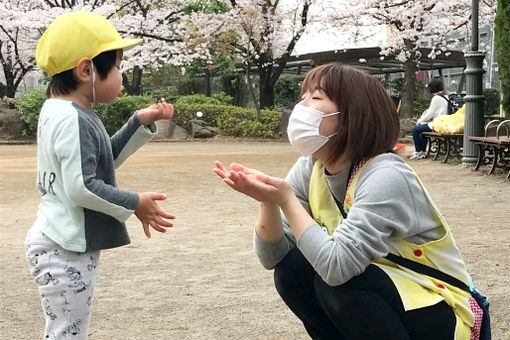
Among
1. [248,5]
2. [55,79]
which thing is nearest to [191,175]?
[55,79]

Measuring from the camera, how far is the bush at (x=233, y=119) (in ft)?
66.1

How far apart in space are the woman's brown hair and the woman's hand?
0.25 m

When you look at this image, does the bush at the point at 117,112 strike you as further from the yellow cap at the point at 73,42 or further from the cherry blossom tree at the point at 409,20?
the yellow cap at the point at 73,42

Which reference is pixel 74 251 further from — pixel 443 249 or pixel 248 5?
pixel 248 5

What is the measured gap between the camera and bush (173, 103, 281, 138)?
20.1 meters

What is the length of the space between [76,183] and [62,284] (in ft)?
1.09

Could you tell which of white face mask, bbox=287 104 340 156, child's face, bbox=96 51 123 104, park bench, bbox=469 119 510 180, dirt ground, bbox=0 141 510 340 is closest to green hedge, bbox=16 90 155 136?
dirt ground, bbox=0 141 510 340

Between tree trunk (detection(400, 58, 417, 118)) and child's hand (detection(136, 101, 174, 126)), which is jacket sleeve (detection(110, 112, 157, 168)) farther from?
tree trunk (detection(400, 58, 417, 118))

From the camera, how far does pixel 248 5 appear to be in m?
20.9

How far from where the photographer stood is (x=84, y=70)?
7.84 feet

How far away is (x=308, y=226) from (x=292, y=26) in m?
20.4

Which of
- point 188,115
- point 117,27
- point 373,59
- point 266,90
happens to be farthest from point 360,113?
point 117,27

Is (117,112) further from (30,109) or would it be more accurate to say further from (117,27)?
(117,27)

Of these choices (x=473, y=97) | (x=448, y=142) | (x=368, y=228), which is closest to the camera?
(x=368, y=228)
